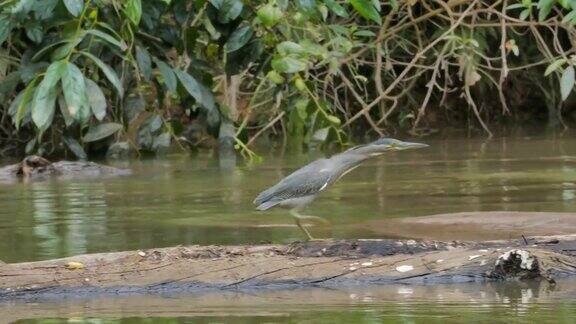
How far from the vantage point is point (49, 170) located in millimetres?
9336

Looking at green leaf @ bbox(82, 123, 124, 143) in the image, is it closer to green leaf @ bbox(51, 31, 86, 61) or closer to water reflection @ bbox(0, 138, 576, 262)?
water reflection @ bbox(0, 138, 576, 262)

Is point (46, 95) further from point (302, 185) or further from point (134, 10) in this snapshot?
point (302, 185)

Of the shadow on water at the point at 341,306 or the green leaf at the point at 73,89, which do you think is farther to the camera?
the green leaf at the point at 73,89

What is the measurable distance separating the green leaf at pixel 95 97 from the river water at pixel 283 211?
1.64 feet

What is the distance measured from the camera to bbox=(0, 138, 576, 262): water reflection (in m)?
6.08

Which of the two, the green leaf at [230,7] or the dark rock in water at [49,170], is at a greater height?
the green leaf at [230,7]

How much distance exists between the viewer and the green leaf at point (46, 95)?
7262 mm

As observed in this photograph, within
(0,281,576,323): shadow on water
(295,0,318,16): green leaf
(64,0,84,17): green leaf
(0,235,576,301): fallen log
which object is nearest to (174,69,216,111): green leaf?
(64,0,84,17): green leaf

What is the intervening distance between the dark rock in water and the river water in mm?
266

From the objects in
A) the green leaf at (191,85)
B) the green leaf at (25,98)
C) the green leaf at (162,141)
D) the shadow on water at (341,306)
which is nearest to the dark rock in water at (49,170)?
the green leaf at (162,141)

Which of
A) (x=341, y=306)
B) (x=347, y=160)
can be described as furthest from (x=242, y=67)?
(x=341, y=306)

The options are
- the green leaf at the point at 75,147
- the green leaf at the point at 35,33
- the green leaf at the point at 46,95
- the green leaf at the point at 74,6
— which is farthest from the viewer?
the green leaf at the point at 75,147

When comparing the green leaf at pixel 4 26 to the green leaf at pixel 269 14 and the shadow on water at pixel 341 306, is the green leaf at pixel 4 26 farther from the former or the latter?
the shadow on water at pixel 341 306

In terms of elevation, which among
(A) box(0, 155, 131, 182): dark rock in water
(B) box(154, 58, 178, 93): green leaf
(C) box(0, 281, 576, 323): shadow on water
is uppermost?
(B) box(154, 58, 178, 93): green leaf
